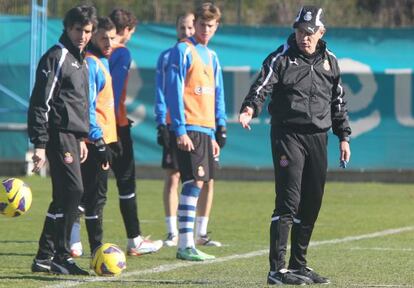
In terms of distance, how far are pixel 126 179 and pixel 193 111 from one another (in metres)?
0.91

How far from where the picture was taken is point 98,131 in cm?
1024

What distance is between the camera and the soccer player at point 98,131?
10297mm

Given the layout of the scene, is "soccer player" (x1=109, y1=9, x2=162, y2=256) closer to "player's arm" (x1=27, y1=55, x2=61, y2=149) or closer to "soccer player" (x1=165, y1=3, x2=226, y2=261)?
"soccer player" (x1=165, y1=3, x2=226, y2=261)

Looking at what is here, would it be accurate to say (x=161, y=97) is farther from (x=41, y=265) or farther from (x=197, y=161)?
(x=41, y=265)

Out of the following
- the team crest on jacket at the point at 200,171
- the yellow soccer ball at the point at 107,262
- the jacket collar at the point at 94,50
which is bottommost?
the yellow soccer ball at the point at 107,262

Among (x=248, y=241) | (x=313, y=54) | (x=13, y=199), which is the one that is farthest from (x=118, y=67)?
(x=313, y=54)

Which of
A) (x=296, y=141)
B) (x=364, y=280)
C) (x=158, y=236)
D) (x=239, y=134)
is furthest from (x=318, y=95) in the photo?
(x=239, y=134)

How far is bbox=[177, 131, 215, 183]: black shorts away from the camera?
1105 cm

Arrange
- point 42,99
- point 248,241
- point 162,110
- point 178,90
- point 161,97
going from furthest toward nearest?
1. point 248,241
2. point 161,97
3. point 162,110
4. point 178,90
5. point 42,99

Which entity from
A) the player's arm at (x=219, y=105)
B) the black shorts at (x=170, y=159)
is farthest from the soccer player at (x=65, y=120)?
the black shorts at (x=170, y=159)

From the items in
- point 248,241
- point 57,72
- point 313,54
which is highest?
point 313,54

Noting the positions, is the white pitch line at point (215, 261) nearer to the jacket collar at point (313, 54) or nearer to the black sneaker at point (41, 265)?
the black sneaker at point (41, 265)

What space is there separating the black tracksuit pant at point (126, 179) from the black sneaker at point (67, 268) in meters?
1.83

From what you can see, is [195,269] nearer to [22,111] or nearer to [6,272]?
[6,272]
